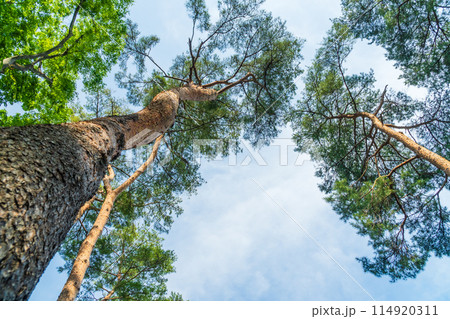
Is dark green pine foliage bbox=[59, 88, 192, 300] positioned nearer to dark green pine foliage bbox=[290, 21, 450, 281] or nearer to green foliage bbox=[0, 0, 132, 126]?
green foliage bbox=[0, 0, 132, 126]

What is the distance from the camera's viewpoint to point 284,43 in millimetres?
7543

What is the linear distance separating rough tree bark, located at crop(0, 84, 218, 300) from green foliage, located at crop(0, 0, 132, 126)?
16.8 feet

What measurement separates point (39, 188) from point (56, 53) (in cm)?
697

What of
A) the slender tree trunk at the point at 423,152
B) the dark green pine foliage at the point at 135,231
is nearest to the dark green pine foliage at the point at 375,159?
the slender tree trunk at the point at 423,152

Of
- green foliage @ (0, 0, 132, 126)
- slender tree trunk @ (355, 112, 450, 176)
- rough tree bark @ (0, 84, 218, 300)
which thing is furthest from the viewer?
green foliage @ (0, 0, 132, 126)

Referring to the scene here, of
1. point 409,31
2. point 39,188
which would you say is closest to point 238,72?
point 409,31

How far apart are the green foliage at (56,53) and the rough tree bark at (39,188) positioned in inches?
201

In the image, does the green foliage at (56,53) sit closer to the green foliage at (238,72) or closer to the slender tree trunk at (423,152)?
the green foliage at (238,72)

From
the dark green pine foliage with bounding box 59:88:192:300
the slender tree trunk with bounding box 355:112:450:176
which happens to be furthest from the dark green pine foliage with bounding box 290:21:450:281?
the dark green pine foliage with bounding box 59:88:192:300

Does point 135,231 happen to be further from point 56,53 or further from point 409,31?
point 409,31

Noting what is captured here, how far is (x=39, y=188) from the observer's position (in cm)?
116

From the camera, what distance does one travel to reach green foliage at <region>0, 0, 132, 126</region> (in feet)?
18.0

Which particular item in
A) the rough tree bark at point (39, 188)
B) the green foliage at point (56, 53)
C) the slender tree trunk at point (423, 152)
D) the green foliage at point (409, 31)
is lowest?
the rough tree bark at point (39, 188)

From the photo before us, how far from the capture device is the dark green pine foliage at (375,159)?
5154mm
